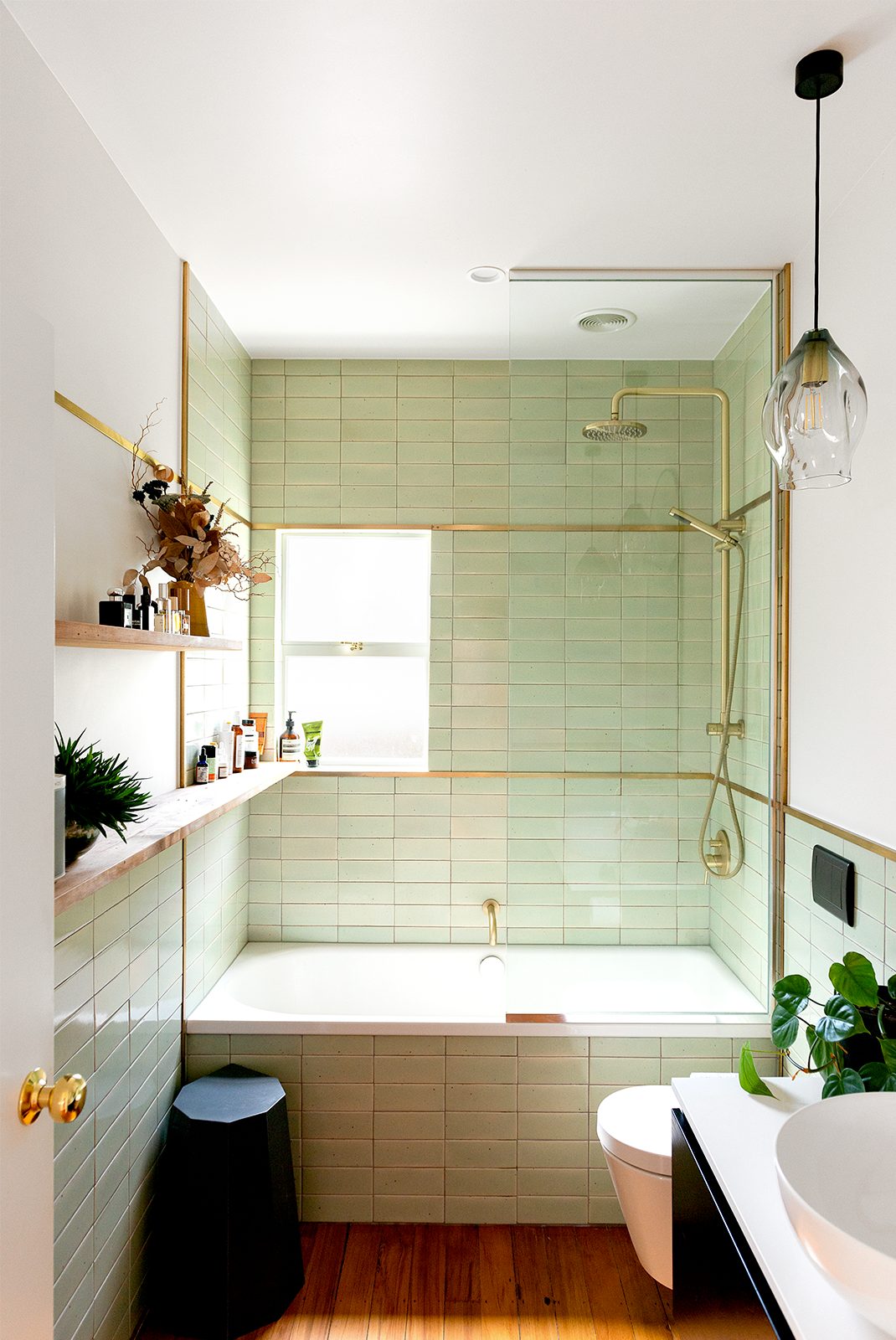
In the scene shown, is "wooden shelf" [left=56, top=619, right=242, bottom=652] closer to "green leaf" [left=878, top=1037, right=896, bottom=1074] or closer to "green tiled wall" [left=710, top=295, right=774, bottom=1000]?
"green tiled wall" [left=710, top=295, right=774, bottom=1000]

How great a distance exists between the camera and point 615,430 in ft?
7.78

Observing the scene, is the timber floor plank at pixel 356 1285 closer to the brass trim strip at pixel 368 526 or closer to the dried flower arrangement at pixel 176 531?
the dried flower arrangement at pixel 176 531

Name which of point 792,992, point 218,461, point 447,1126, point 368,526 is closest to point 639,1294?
point 447,1126

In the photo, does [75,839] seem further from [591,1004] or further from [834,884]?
[834,884]

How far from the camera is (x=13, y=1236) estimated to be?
3.13 feet

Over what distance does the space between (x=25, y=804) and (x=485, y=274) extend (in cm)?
212

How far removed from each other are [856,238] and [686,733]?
1.27 metres

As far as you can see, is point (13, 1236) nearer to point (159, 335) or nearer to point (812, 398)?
point (812, 398)

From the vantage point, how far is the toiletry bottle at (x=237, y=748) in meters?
2.85

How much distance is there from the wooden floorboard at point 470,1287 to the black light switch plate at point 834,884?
1.11 metres

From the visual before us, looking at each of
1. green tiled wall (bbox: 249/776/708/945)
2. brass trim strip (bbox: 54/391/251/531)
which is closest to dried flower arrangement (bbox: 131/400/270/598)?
brass trim strip (bbox: 54/391/251/531)

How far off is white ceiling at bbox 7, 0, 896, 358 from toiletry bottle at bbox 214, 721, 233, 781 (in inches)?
55.2

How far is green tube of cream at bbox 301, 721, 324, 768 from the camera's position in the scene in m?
3.31

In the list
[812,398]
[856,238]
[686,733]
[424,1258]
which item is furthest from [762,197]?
[424,1258]
